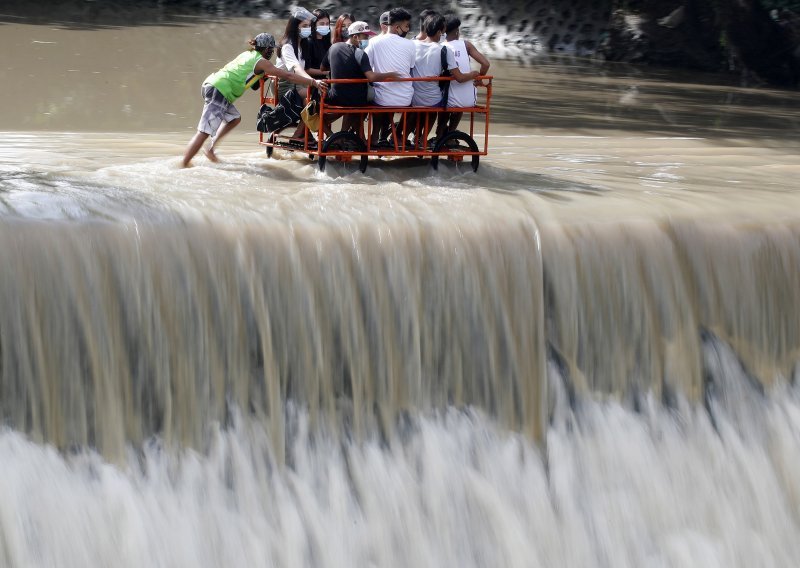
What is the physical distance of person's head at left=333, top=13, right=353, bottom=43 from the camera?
10.4 meters

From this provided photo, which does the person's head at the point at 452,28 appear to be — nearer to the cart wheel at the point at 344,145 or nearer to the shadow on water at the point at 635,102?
the cart wheel at the point at 344,145

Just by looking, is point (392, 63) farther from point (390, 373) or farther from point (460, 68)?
→ point (390, 373)

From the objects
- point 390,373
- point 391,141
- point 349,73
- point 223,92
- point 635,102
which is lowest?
point 390,373

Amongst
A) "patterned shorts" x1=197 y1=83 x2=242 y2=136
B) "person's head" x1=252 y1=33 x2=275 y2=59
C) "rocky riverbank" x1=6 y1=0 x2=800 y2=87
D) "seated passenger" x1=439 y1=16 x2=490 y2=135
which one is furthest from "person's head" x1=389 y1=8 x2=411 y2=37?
"rocky riverbank" x1=6 y1=0 x2=800 y2=87

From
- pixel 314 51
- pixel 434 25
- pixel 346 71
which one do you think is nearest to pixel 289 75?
pixel 346 71

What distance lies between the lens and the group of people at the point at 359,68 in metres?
9.72

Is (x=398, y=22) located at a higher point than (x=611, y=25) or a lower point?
higher

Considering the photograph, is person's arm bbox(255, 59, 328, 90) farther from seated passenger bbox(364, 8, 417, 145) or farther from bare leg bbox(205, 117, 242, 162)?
bare leg bbox(205, 117, 242, 162)

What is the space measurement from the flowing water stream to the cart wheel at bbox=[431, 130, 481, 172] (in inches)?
26.8

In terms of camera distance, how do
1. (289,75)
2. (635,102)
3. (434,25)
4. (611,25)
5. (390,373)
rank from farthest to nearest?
1. (611,25)
2. (635,102)
3. (434,25)
4. (289,75)
5. (390,373)

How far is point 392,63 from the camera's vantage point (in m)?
9.72

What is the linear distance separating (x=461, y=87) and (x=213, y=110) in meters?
2.06

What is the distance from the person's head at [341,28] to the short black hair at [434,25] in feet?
2.72

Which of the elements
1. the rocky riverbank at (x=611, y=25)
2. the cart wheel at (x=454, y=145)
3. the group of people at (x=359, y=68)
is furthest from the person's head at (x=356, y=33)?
the rocky riverbank at (x=611, y=25)
